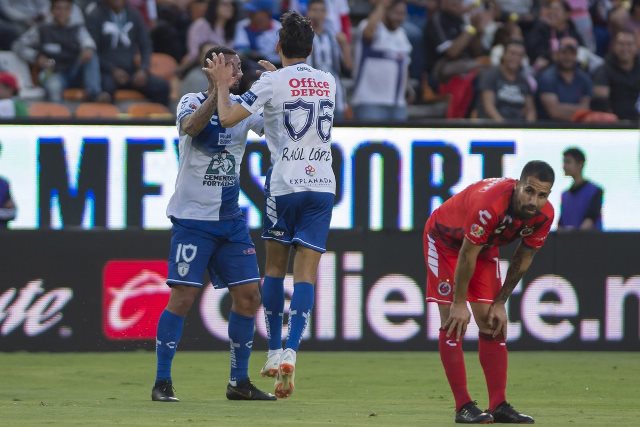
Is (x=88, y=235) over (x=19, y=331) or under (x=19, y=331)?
over

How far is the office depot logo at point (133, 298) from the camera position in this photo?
1307 centimetres

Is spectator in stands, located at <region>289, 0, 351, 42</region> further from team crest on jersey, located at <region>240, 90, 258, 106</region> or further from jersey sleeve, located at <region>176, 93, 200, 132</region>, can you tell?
team crest on jersey, located at <region>240, 90, 258, 106</region>

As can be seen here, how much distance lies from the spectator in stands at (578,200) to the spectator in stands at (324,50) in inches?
112

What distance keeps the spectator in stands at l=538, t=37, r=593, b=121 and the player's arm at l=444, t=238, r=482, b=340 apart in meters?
9.07

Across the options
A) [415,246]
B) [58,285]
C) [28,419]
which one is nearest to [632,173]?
[415,246]

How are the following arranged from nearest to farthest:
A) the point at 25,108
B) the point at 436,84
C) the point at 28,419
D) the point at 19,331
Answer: the point at 28,419 < the point at 19,331 < the point at 25,108 < the point at 436,84

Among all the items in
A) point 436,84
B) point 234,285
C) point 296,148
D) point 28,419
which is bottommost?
point 28,419

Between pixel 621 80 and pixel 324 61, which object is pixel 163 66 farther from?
pixel 621 80

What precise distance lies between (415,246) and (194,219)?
4.78 metres

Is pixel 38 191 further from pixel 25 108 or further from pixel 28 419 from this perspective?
pixel 28 419

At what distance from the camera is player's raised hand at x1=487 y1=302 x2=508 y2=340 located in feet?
26.1

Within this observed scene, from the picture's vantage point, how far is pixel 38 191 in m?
13.2

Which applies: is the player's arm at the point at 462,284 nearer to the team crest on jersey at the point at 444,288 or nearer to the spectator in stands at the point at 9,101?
the team crest on jersey at the point at 444,288

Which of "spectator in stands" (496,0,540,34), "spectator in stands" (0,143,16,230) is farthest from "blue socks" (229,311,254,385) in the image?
"spectator in stands" (496,0,540,34)
